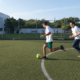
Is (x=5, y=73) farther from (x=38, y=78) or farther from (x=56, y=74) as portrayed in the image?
(x=56, y=74)

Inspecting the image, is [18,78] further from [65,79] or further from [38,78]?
[65,79]

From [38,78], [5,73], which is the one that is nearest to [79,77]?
[38,78]

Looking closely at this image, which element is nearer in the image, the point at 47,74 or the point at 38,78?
the point at 38,78

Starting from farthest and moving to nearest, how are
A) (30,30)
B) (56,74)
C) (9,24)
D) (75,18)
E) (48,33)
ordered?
(30,30) < (9,24) < (75,18) < (48,33) < (56,74)

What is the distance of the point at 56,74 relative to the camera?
3.89 metres

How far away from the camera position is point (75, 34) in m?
6.12

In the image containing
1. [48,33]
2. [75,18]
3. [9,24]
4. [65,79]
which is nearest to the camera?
[65,79]

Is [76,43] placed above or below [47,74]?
above

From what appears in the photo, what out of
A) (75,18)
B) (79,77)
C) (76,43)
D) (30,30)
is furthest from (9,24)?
(79,77)

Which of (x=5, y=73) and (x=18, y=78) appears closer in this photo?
(x=18, y=78)

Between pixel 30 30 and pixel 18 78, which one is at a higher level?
pixel 30 30

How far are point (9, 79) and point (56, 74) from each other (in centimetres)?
152

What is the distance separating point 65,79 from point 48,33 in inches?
100

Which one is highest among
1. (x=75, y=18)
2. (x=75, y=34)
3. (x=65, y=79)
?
(x=75, y=18)
